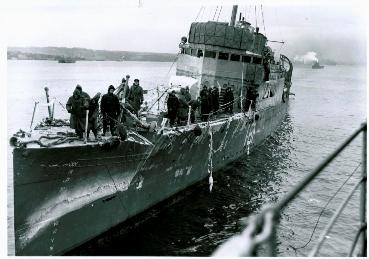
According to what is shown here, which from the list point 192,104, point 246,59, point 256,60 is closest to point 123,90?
point 192,104

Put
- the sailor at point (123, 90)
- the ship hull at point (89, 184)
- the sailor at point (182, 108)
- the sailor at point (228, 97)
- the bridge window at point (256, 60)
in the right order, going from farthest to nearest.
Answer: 1. the bridge window at point (256, 60)
2. the sailor at point (228, 97)
3. the sailor at point (182, 108)
4. the sailor at point (123, 90)
5. the ship hull at point (89, 184)

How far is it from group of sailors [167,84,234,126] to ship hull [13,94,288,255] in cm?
69

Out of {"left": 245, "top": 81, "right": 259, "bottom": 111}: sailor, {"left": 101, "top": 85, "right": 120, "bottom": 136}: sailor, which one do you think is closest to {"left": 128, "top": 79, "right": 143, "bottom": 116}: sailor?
{"left": 101, "top": 85, "right": 120, "bottom": 136}: sailor

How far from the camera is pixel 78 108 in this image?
9008 millimetres

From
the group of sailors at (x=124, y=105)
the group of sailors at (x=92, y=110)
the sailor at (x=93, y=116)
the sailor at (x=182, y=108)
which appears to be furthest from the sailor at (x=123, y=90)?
the sailor at (x=93, y=116)

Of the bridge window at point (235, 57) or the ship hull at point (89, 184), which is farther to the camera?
the bridge window at point (235, 57)

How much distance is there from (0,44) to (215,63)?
1144cm

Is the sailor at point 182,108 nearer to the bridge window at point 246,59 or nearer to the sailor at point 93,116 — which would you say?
the sailor at point 93,116

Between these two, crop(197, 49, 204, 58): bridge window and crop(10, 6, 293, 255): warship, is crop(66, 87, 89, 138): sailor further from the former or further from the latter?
crop(197, 49, 204, 58): bridge window

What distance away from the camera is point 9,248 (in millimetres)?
10117

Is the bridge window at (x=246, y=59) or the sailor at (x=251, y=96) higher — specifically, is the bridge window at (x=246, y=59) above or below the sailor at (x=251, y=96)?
above

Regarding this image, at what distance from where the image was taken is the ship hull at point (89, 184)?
8.00 meters

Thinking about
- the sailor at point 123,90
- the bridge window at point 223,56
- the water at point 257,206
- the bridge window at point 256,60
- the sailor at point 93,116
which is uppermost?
the bridge window at point 223,56

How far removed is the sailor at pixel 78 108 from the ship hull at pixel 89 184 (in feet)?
2.26
